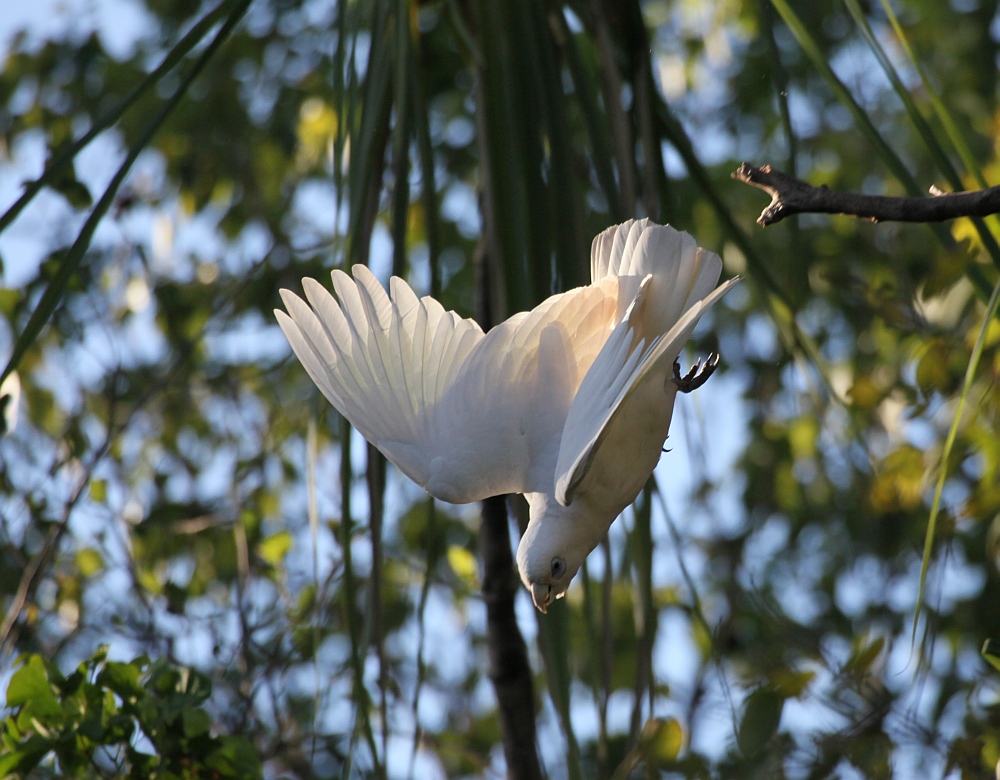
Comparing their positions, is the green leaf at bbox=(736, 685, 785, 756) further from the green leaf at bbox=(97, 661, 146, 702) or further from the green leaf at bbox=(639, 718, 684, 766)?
the green leaf at bbox=(97, 661, 146, 702)

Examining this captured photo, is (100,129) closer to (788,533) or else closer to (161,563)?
(161,563)

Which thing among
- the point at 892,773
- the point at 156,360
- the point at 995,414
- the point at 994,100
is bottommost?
the point at 892,773

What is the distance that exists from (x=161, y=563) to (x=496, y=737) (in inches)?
31.3

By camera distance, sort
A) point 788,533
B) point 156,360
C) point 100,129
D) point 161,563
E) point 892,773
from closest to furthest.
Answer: point 100,129 → point 892,773 → point 161,563 → point 156,360 → point 788,533

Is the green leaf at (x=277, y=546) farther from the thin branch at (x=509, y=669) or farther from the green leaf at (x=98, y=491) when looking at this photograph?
the thin branch at (x=509, y=669)

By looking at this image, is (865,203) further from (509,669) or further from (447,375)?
(509,669)

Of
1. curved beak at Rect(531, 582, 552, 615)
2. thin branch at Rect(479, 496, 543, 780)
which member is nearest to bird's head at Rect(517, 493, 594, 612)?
curved beak at Rect(531, 582, 552, 615)

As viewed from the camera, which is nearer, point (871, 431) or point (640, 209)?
point (640, 209)

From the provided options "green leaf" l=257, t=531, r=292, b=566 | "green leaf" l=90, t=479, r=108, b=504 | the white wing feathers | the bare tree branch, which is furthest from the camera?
"green leaf" l=90, t=479, r=108, b=504

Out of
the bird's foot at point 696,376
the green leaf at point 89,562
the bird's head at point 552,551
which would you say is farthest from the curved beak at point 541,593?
the green leaf at point 89,562

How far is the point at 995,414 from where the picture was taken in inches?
55.7

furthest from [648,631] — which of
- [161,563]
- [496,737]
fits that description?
[496,737]

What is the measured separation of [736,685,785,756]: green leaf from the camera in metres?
0.97

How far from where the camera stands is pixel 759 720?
98 cm
